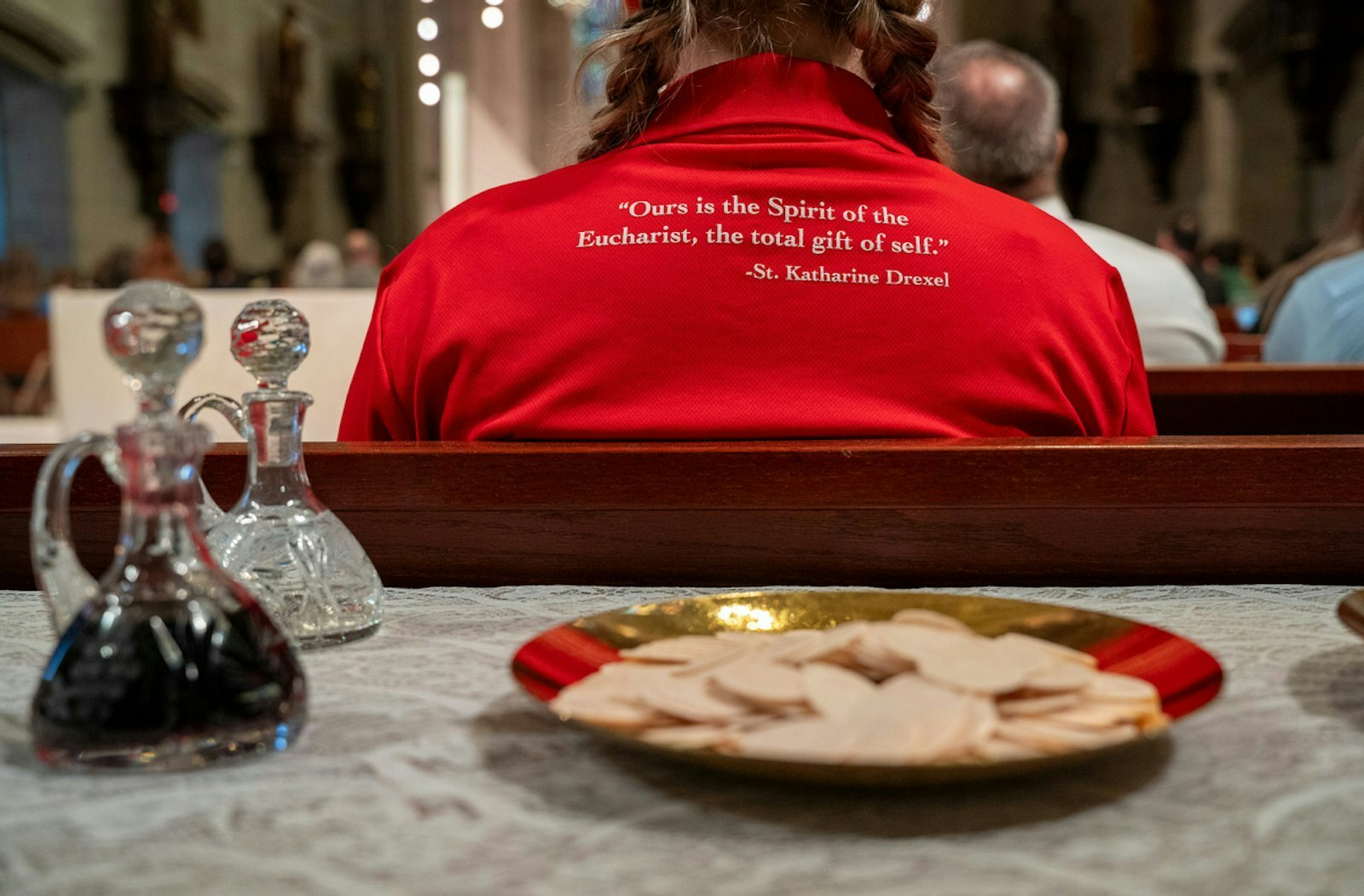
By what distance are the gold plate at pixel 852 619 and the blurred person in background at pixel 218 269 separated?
840cm

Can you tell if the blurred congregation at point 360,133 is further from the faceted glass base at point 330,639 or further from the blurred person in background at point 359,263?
the faceted glass base at point 330,639

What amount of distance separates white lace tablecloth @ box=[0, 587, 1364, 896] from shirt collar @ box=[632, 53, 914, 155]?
73 centimetres

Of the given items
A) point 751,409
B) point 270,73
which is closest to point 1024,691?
point 751,409

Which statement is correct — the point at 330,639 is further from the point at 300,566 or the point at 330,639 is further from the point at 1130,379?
the point at 1130,379

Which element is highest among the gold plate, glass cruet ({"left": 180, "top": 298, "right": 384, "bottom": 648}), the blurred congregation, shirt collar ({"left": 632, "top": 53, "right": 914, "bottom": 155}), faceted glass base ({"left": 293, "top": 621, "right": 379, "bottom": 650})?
the blurred congregation

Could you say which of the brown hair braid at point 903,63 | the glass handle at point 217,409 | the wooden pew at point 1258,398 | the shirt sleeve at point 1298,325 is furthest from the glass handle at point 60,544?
the shirt sleeve at point 1298,325

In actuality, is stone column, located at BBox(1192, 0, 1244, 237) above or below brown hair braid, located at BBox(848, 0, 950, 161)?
above

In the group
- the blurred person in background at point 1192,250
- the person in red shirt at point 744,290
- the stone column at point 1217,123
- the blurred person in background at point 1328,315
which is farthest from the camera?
the stone column at point 1217,123

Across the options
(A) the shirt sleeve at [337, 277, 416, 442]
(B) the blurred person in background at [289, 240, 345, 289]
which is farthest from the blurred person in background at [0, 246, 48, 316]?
(A) the shirt sleeve at [337, 277, 416, 442]

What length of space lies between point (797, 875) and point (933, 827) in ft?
0.22

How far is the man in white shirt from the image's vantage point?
2.75 m

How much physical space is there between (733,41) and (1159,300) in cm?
175

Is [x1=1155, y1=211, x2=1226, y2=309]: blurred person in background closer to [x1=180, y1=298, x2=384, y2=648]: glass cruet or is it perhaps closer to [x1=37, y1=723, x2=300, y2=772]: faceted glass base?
[x1=180, y1=298, x2=384, y2=648]: glass cruet

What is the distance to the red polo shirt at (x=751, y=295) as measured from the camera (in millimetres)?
1187
